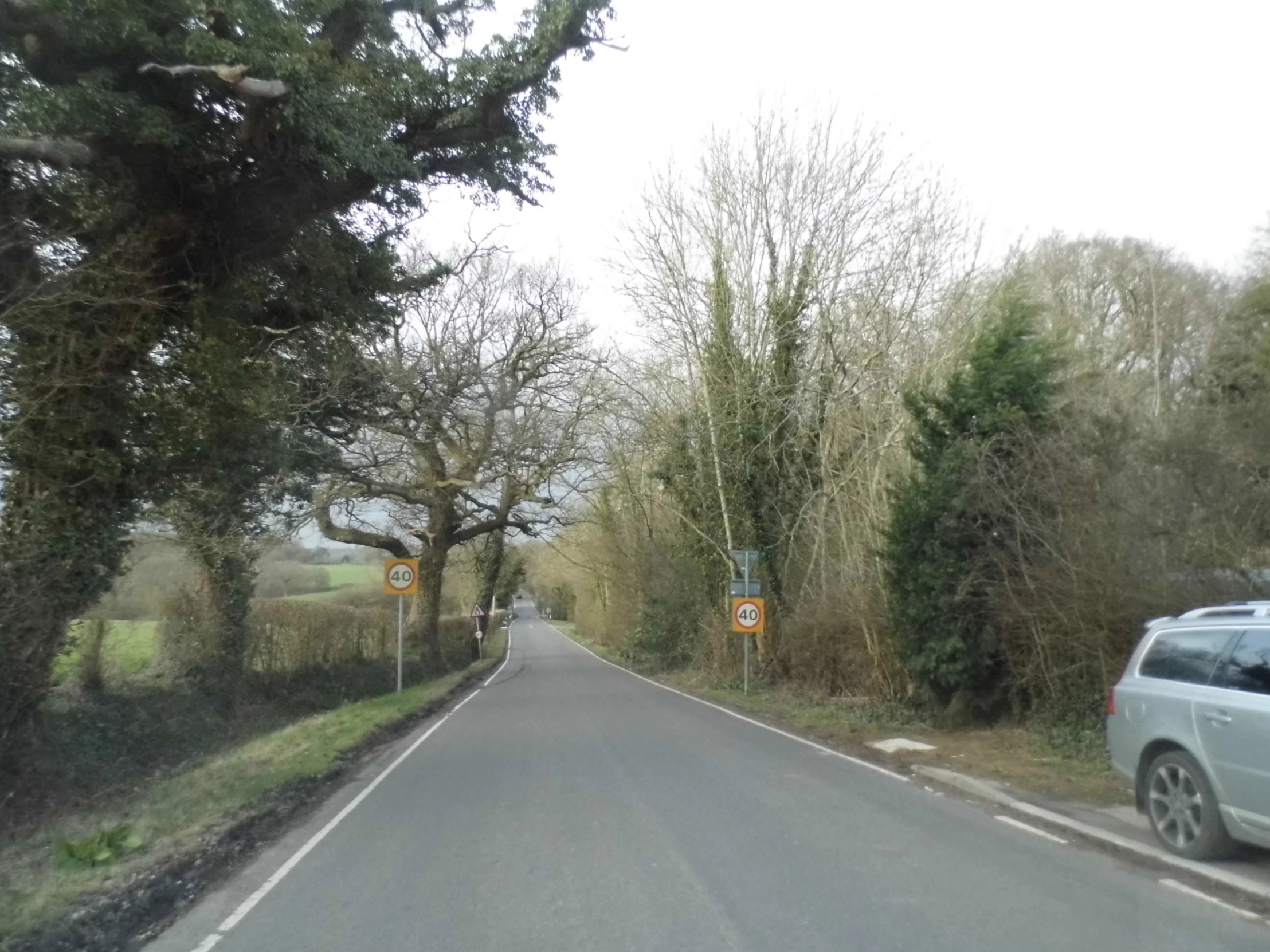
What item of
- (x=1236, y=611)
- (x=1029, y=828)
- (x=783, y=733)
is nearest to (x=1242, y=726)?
(x=1236, y=611)

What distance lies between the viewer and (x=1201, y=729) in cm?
746

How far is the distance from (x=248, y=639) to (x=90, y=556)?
11630mm

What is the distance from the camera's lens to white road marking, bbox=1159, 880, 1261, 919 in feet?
21.1

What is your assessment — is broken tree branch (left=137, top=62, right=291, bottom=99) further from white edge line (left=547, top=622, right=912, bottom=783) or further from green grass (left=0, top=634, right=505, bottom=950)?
white edge line (left=547, top=622, right=912, bottom=783)

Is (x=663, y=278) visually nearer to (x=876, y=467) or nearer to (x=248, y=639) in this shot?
(x=876, y=467)

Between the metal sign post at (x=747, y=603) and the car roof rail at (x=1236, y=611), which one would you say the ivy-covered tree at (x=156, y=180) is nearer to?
the car roof rail at (x=1236, y=611)

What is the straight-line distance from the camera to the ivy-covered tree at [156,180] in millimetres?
10430

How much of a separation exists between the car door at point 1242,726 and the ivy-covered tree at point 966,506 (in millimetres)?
7073

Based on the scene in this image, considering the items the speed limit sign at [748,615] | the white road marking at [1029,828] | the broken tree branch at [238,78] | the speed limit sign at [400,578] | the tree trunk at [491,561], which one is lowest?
the white road marking at [1029,828]

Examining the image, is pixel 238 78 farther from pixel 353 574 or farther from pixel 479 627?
pixel 353 574

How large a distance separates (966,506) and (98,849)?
11059 millimetres

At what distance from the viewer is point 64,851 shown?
8.05 meters

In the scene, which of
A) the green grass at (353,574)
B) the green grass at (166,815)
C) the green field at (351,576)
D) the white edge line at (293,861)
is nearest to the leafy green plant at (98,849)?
the green grass at (166,815)

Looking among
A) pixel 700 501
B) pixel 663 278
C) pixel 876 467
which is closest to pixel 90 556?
pixel 876 467
